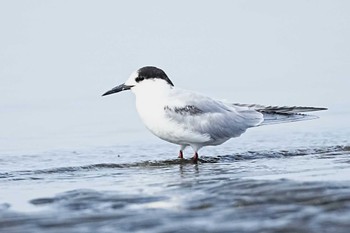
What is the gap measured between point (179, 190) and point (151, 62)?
8.48m

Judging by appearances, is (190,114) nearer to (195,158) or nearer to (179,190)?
(195,158)

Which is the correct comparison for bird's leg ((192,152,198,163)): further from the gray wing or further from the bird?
the gray wing

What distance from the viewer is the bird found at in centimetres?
857

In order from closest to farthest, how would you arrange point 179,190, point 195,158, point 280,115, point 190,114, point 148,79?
point 179,190 → point 195,158 → point 190,114 → point 148,79 → point 280,115

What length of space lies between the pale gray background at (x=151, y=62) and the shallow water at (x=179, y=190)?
1.07 metres

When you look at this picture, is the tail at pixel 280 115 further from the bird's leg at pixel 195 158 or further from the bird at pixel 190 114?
the bird's leg at pixel 195 158

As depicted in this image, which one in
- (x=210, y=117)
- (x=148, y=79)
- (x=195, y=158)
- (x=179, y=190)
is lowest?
(x=179, y=190)

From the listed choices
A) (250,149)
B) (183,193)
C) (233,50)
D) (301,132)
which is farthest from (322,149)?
(233,50)

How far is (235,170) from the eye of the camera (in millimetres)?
7148

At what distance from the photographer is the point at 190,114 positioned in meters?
8.66

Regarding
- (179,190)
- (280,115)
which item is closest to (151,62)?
(280,115)

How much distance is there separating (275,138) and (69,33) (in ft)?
24.9

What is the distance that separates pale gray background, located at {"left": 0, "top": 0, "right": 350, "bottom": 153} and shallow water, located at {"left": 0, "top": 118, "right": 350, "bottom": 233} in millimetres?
1067

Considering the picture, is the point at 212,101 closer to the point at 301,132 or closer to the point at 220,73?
the point at 301,132
